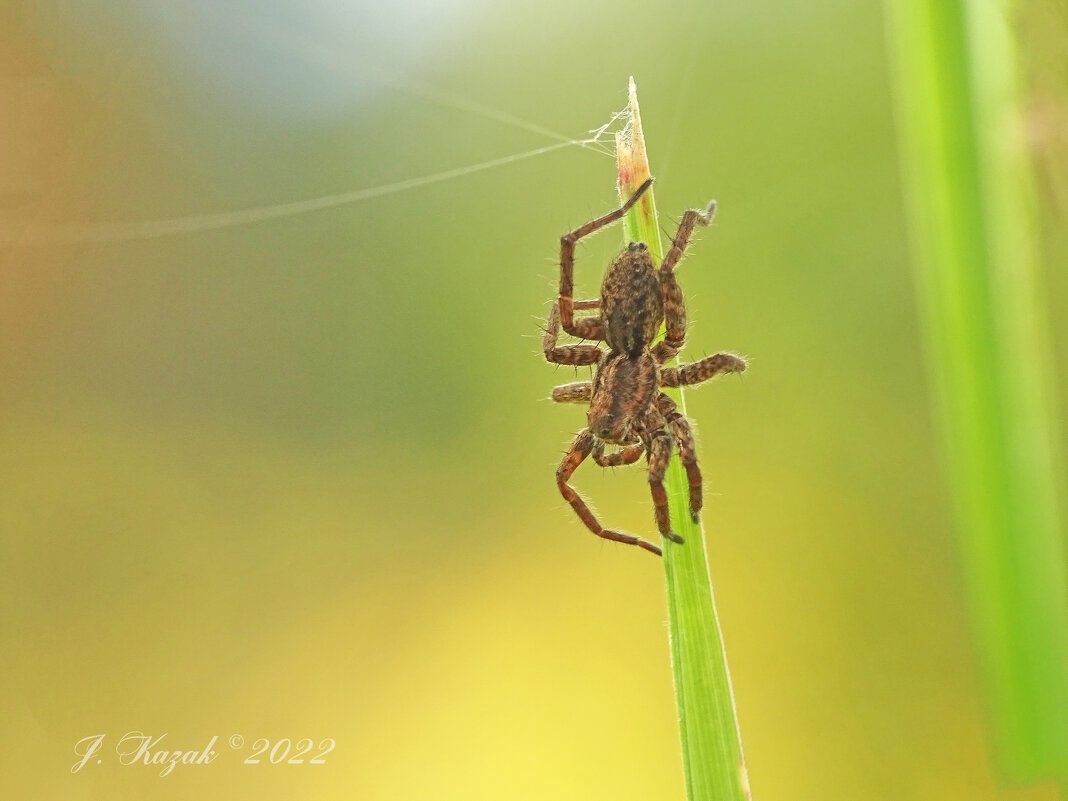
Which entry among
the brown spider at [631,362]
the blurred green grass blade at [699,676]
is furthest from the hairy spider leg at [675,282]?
the blurred green grass blade at [699,676]

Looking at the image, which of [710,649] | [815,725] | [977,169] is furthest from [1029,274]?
[815,725]

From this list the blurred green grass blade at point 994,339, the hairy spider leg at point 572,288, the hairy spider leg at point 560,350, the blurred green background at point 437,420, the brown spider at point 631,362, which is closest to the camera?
the blurred green grass blade at point 994,339

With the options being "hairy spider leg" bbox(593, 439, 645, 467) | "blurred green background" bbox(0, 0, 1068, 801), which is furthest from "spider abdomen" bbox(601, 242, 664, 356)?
"blurred green background" bbox(0, 0, 1068, 801)

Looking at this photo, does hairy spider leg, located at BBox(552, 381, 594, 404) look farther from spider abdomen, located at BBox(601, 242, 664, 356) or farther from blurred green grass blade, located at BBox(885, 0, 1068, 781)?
blurred green grass blade, located at BBox(885, 0, 1068, 781)

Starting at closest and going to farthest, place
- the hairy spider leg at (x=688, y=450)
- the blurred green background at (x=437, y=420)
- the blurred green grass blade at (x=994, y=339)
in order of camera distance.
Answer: the blurred green grass blade at (x=994, y=339), the hairy spider leg at (x=688, y=450), the blurred green background at (x=437, y=420)

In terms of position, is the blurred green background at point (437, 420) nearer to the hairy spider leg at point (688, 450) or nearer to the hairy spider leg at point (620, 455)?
the hairy spider leg at point (620, 455)

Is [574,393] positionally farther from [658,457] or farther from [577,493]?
[658,457]

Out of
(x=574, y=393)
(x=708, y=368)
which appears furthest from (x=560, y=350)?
(x=708, y=368)
